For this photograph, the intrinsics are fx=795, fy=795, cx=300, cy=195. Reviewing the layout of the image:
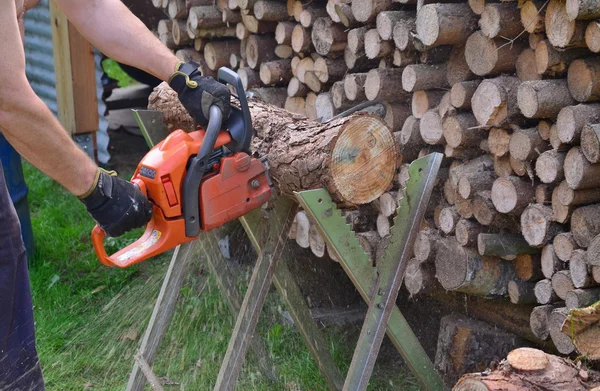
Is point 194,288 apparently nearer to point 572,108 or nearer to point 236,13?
point 236,13

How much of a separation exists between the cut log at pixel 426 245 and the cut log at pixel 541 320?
1.61 feet

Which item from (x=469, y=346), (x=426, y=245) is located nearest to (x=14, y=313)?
(x=426, y=245)

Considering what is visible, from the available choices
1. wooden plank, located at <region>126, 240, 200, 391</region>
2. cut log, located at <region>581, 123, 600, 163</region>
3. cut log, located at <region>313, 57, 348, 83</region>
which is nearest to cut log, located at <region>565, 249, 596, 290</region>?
cut log, located at <region>581, 123, 600, 163</region>

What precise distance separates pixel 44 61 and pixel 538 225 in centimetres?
481

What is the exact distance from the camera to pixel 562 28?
8.51 feet

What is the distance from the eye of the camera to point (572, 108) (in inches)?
104

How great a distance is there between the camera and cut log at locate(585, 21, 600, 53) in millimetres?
2510

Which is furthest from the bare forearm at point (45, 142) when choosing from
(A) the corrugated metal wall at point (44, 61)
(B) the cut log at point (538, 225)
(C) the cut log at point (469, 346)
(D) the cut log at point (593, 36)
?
(A) the corrugated metal wall at point (44, 61)

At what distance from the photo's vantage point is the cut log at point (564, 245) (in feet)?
9.08

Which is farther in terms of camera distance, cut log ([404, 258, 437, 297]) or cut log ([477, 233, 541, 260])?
cut log ([404, 258, 437, 297])

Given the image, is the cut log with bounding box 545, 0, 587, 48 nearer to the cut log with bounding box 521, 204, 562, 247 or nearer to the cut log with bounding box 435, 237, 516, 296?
the cut log with bounding box 521, 204, 562, 247

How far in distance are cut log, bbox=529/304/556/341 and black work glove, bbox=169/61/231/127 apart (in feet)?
4.48

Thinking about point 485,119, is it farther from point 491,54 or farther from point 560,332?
point 560,332

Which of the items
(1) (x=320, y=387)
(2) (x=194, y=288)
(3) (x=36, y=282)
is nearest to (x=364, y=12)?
(1) (x=320, y=387)
